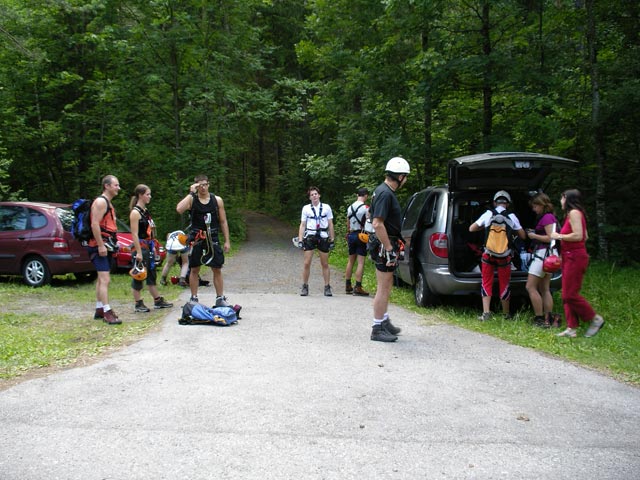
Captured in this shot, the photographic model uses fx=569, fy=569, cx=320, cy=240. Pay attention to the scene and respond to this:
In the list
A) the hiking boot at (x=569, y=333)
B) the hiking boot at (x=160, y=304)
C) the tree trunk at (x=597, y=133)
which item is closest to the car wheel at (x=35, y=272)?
the hiking boot at (x=160, y=304)

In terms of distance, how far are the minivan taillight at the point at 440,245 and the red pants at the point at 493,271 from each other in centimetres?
61

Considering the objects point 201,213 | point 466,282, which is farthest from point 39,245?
point 466,282

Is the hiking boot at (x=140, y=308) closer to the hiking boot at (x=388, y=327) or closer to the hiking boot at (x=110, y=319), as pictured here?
the hiking boot at (x=110, y=319)

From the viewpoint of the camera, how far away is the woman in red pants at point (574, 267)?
687 centimetres

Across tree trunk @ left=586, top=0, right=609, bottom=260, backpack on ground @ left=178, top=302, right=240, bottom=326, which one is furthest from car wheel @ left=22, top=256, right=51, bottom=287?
tree trunk @ left=586, top=0, right=609, bottom=260

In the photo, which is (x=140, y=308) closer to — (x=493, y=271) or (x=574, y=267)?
(x=493, y=271)

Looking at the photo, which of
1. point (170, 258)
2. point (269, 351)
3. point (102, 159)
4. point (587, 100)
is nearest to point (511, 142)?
point (587, 100)

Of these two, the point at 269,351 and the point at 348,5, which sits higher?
the point at 348,5

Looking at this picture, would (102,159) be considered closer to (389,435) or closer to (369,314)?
(369,314)

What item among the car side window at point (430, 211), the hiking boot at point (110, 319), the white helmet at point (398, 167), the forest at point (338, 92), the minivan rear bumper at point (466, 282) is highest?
the forest at point (338, 92)

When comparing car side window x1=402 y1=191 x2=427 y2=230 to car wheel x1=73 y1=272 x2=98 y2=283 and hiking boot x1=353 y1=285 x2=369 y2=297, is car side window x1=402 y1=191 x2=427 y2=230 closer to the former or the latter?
hiking boot x1=353 y1=285 x2=369 y2=297

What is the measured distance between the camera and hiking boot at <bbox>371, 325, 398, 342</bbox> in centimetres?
649

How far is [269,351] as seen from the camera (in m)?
6.00

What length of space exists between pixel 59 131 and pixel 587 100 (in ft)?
57.5
